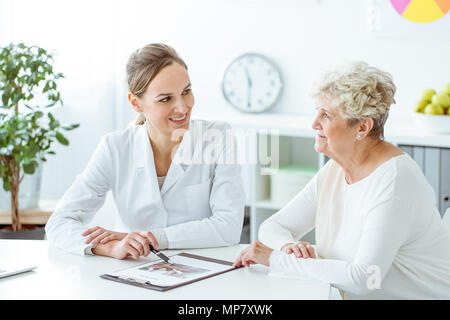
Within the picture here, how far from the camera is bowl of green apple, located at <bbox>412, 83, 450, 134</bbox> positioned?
3.27 meters

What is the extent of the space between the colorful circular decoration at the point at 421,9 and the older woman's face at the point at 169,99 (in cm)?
186

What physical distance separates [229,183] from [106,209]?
0.84 m

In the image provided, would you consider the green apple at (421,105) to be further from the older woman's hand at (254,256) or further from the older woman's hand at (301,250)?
the older woman's hand at (254,256)

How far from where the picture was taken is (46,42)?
393cm

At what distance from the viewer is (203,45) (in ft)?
13.9

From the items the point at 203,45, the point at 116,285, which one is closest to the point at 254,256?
the point at 116,285

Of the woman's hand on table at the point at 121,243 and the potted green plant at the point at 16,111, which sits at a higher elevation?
the potted green plant at the point at 16,111

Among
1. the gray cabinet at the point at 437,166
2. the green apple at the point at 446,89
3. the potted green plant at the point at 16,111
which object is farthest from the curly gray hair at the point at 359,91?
the potted green plant at the point at 16,111

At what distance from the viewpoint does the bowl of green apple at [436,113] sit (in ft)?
10.7

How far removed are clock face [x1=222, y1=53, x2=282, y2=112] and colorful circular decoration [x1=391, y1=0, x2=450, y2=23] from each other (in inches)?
31.8

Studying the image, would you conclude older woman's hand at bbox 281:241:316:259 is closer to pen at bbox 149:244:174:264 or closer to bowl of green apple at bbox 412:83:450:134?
pen at bbox 149:244:174:264

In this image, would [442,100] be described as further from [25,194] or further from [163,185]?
[25,194]

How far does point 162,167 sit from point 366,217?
2.65 ft
